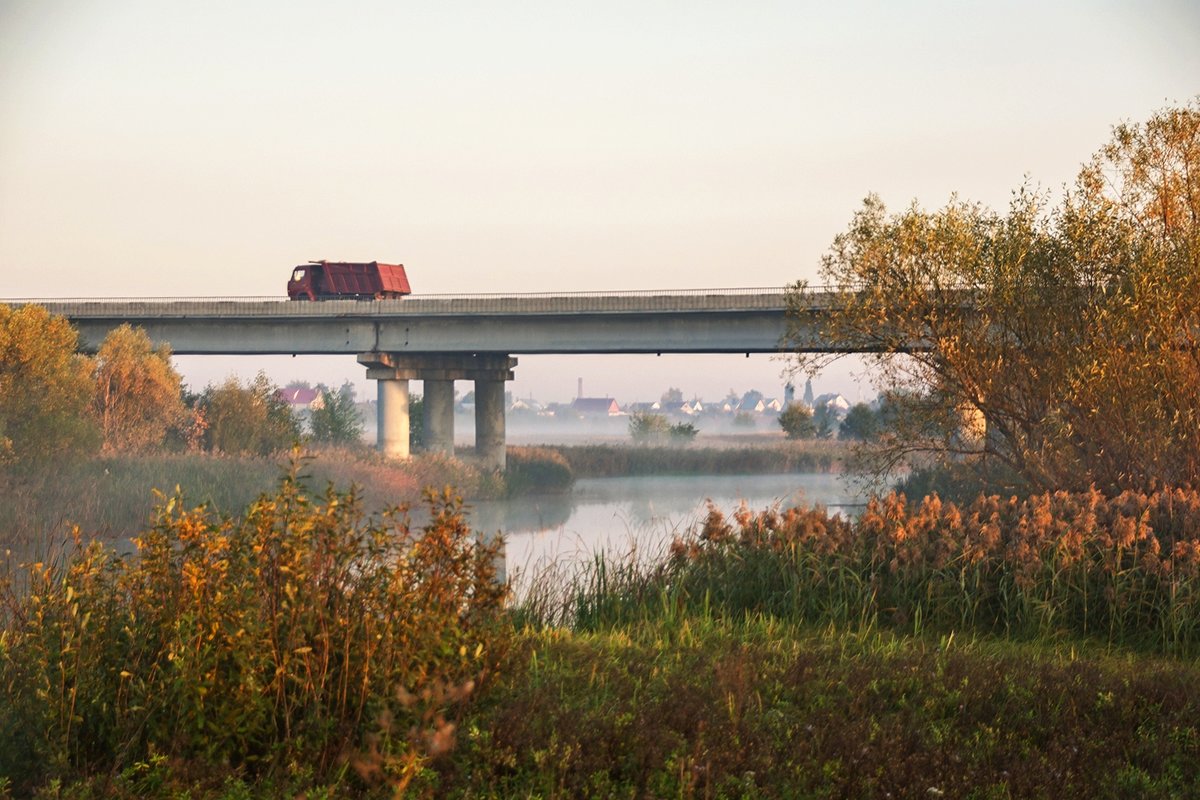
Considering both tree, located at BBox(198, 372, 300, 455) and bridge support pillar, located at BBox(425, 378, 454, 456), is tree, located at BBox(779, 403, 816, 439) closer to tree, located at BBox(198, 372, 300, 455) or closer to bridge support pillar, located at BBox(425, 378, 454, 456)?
bridge support pillar, located at BBox(425, 378, 454, 456)

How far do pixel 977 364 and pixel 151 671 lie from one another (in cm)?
1573

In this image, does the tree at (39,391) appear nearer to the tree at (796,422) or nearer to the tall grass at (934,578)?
the tall grass at (934,578)

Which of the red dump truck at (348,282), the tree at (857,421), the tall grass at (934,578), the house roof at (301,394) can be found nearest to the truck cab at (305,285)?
the red dump truck at (348,282)

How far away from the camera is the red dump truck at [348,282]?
51375 mm

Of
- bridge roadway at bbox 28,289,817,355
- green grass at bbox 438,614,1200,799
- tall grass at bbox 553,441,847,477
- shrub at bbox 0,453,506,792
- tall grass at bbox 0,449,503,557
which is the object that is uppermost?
bridge roadway at bbox 28,289,817,355

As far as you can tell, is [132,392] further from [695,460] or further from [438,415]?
[695,460]

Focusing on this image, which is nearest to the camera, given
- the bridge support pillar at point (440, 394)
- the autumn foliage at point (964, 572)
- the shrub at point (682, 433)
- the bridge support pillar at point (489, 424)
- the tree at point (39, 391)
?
the autumn foliage at point (964, 572)

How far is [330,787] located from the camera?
6449 millimetres

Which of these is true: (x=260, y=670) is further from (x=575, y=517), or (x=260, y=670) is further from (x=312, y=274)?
(x=312, y=274)

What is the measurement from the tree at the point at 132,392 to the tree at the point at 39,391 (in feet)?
18.1

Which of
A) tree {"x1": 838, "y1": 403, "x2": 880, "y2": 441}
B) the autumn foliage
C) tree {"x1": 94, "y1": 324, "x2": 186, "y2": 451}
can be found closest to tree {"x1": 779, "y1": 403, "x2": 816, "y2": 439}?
tree {"x1": 838, "y1": 403, "x2": 880, "y2": 441}

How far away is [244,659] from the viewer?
678cm

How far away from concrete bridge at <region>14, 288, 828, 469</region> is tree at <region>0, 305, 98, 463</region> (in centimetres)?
1525

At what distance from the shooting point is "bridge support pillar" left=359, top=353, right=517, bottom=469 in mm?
48812
